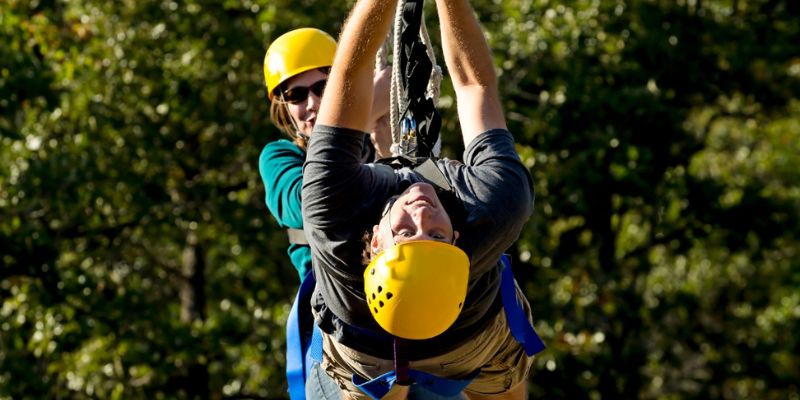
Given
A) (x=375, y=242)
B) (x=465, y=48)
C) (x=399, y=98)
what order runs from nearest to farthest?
(x=375, y=242) → (x=465, y=48) → (x=399, y=98)

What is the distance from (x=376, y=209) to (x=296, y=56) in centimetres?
124

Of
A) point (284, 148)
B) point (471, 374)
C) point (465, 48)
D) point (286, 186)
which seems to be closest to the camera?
point (465, 48)

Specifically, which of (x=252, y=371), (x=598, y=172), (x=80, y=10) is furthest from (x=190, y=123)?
(x=598, y=172)

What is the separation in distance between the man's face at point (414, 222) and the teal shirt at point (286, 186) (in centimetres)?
72

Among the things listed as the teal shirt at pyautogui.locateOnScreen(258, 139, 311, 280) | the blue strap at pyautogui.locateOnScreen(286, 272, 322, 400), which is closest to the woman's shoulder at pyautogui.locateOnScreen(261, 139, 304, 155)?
the teal shirt at pyautogui.locateOnScreen(258, 139, 311, 280)

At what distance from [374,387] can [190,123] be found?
6559 millimetres

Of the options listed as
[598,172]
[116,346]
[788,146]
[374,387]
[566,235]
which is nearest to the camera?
[374,387]

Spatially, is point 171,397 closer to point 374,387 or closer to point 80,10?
point 80,10

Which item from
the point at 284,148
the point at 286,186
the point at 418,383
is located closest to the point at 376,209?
the point at 418,383

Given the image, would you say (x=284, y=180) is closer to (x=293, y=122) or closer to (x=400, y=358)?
(x=293, y=122)

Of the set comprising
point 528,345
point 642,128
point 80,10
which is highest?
point 528,345

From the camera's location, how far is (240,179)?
1012 centimetres

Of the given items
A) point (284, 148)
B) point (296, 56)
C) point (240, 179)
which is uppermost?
point (296, 56)

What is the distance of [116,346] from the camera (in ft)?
30.7
